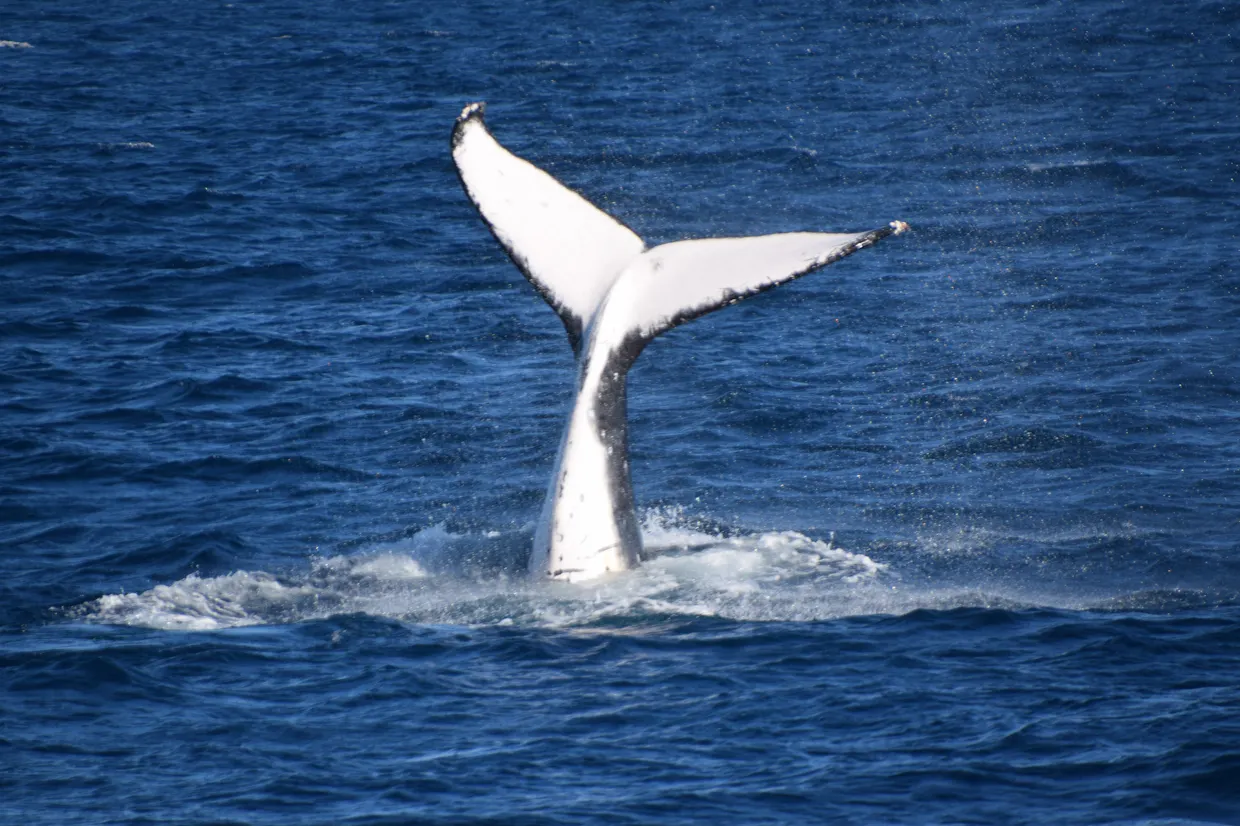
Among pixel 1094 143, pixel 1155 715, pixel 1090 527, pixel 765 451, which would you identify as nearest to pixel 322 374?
pixel 765 451

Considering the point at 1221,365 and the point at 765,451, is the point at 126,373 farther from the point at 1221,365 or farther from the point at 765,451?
the point at 1221,365

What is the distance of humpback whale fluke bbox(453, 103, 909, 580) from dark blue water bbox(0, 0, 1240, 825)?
45cm

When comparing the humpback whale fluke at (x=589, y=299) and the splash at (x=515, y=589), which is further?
the splash at (x=515, y=589)

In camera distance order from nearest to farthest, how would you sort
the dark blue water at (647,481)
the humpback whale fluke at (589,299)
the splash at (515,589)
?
1. the dark blue water at (647,481)
2. the humpback whale fluke at (589,299)
3. the splash at (515,589)

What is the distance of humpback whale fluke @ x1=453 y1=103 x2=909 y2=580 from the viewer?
1231cm

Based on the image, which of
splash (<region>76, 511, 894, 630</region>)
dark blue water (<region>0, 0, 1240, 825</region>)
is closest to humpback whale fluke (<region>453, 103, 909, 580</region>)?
splash (<region>76, 511, 894, 630</region>)

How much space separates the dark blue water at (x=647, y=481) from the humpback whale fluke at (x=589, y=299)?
17.8 inches

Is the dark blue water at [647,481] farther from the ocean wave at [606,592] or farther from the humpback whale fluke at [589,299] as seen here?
the humpback whale fluke at [589,299]

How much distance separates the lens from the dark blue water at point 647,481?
10.4 m

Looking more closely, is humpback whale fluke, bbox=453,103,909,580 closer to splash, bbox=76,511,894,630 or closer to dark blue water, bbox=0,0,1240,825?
splash, bbox=76,511,894,630

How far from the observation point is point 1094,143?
104ft

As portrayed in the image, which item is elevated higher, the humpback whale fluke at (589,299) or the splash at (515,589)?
the humpback whale fluke at (589,299)

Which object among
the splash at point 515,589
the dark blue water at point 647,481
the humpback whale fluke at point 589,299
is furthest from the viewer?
the splash at point 515,589

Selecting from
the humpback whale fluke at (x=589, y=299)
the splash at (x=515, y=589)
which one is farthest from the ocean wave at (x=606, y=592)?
the humpback whale fluke at (x=589, y=299)
